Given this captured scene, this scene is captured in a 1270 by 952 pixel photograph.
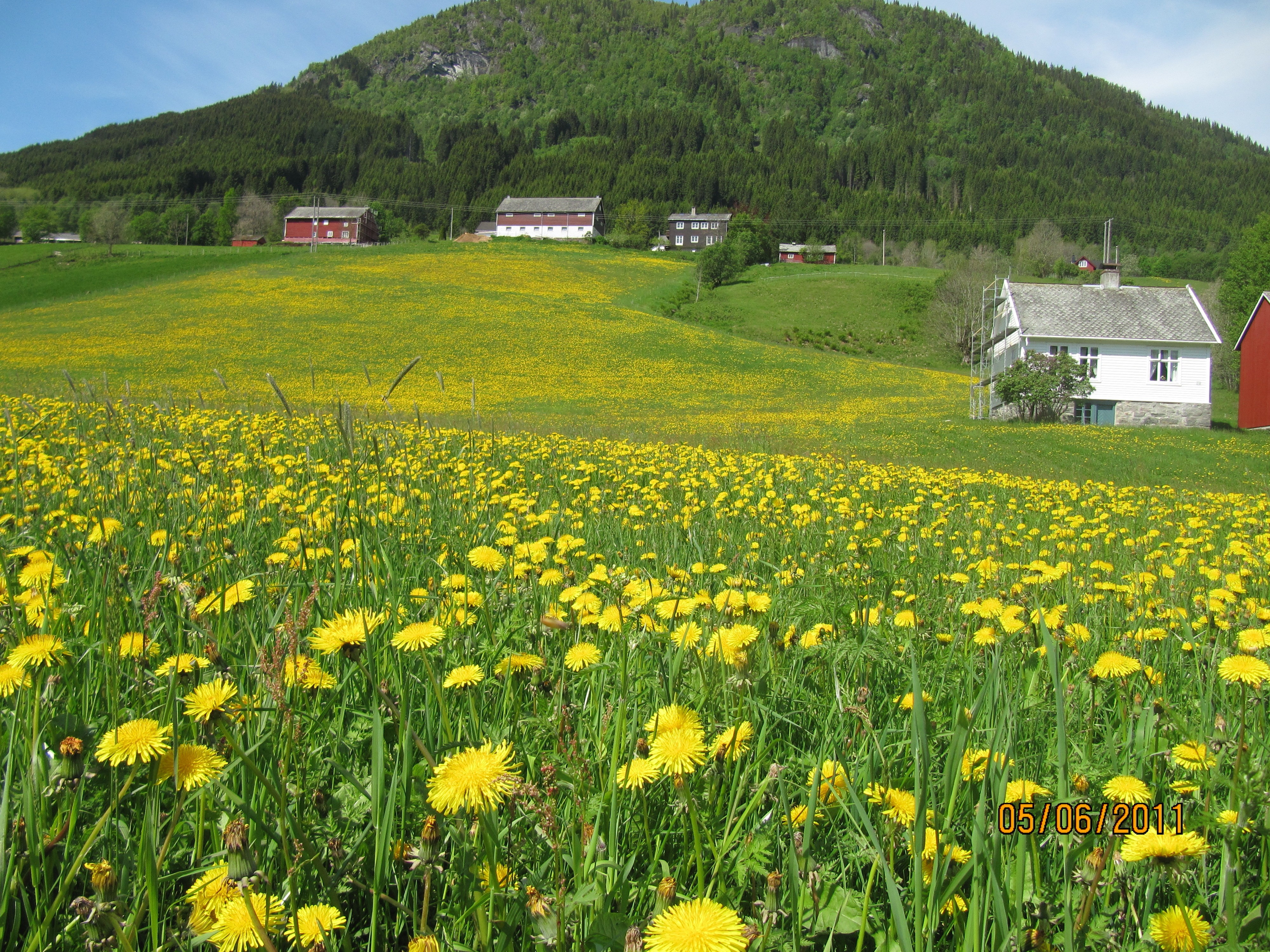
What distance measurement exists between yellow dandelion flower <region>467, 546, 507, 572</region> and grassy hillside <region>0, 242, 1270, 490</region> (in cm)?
582

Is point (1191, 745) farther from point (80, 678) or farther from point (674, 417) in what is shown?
point (674, 417)

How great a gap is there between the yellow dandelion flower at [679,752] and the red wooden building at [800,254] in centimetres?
8600

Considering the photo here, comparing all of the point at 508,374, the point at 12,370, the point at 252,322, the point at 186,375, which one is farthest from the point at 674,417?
the point at 252,322

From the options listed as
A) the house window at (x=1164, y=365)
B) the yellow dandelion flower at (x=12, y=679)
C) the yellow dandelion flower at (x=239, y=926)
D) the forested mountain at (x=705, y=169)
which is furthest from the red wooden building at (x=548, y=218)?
the yellow dandelion flower at (x=239, y=926)

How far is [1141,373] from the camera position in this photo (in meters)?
29.0

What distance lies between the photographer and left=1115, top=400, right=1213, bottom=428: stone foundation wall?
28.6 m

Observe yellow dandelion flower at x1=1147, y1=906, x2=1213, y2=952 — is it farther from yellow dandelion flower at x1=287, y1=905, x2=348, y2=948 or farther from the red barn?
the red barn

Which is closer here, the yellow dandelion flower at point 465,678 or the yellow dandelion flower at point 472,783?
the yellow dandelion flower at point 472,783

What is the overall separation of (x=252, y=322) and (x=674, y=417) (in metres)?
22.9

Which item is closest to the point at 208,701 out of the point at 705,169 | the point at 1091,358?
the point at 1091,358

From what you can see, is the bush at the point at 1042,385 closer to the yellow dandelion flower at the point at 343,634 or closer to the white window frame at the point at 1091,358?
the white window frame at the point at 1091,358

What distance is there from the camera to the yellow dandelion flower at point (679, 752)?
953mm

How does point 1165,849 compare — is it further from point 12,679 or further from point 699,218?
point 699,218
